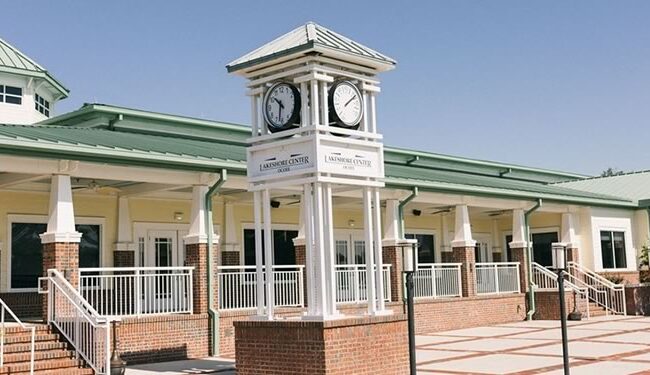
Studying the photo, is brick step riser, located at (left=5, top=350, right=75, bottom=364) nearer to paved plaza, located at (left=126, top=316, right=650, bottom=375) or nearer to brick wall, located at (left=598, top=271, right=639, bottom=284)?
paved plaza, located at (left=126, top=316, right=650, bottom=375)

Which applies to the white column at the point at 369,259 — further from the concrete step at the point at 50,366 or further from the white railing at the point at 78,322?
the concrete step at the point at 50,366

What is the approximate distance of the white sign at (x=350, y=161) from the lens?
13023mm

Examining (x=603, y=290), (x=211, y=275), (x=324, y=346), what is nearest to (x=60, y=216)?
(x=211, y=275)

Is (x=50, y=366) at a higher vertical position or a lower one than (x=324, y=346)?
lower

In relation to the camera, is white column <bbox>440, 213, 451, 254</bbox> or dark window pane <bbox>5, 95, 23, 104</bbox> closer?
dark window pane <bbox>5, 95, 23, 104</bbox>

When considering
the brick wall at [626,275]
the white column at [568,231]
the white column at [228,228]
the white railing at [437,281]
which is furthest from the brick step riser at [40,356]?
the brick wall at [626,275]

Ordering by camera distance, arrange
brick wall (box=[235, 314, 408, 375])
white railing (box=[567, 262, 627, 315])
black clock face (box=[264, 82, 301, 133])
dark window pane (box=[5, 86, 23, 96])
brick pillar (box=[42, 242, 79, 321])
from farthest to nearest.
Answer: white railing (box=[567, 262, 627, 315])
dark window pane (box=[5, 86, 23, 96])
brick pillar (box=[42, 242, 79, 321])
black clock face (box=[264, 82, 301, 133])
brick wall (box=[235, 314, 408, 375])

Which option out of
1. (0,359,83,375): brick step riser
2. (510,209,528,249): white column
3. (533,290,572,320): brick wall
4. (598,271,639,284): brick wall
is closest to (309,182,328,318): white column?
(0,359,83,375): brick step riser

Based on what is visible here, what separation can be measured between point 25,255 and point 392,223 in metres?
9.51

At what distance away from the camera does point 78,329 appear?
14.6m

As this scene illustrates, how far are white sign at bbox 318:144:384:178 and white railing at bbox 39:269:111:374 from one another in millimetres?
4490

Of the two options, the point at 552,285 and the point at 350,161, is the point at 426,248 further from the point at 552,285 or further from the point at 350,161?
the point at 350,161

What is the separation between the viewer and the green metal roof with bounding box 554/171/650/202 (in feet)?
110

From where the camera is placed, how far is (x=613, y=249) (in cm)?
3102
